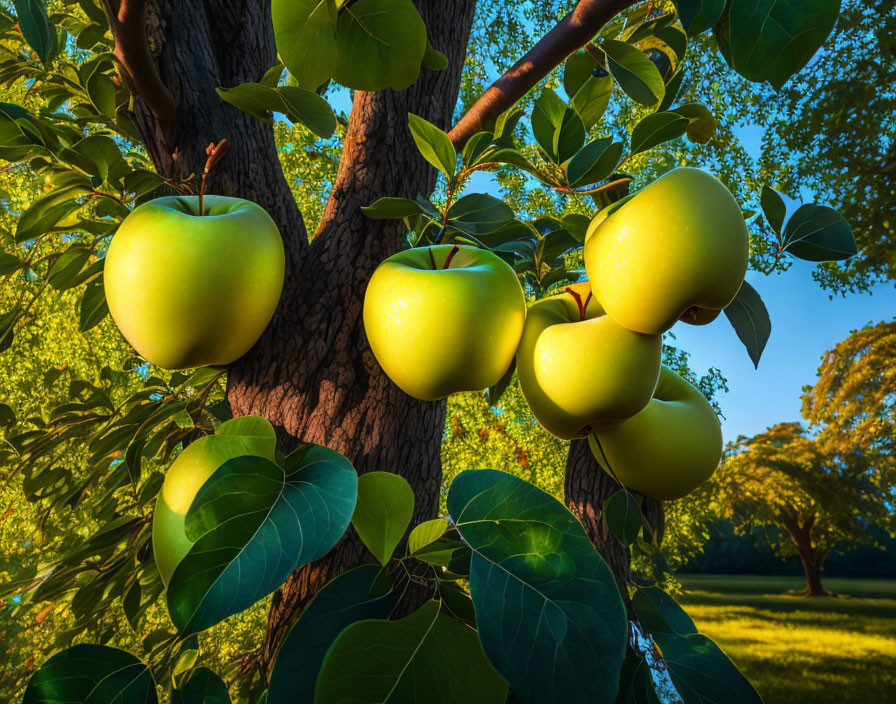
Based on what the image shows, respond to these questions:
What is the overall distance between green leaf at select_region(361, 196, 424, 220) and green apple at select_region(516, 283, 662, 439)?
0.22 meters

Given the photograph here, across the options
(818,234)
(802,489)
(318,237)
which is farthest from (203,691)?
(802,489)

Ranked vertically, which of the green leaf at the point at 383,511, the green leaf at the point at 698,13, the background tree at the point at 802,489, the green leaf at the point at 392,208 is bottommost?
the green leaf at the point at 383,511

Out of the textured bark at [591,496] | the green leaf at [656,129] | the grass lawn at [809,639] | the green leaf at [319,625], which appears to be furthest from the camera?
the grass lawn at [809,639]

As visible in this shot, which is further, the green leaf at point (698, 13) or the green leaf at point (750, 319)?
the green leaf at point (750, 319)

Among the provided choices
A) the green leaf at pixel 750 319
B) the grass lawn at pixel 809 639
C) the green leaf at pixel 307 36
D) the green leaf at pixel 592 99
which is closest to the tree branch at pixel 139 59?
the green leaf at pixel 307 36

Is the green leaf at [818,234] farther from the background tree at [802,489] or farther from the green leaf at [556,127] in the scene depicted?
the background tree at [802,489]

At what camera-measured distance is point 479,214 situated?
0.74m

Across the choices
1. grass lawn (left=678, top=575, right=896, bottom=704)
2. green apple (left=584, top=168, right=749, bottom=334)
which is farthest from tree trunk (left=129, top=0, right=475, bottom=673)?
grass lawn (left=678, top=575, right=896, bottom=704)

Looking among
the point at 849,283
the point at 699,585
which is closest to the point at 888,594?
the point at 699,585

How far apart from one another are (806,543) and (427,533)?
18.0 metres

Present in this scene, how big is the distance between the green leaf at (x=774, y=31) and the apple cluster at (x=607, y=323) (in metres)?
0.18

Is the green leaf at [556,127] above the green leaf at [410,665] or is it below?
above

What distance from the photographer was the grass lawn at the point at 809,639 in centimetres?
816

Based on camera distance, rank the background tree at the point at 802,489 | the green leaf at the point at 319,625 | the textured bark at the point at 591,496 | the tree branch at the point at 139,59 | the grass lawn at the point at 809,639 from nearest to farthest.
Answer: the green leaf at the point at 319,625 < the tree branch at the point at 139,59 < the textured bark at the point at 591,496 < the grass lawn at the point at 809,639 < the background tree at the point at 802,489
